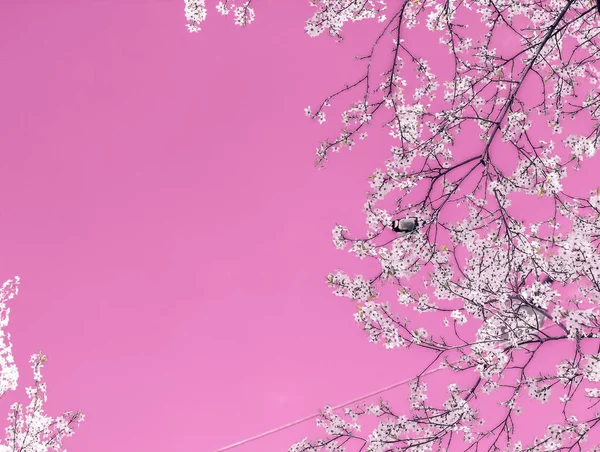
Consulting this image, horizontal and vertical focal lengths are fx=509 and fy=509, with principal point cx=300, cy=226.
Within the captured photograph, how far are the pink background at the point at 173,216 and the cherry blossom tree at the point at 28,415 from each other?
0.11 m

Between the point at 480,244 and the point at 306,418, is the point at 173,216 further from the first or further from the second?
the point at 480,244

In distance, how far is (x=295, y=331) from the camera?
500cm

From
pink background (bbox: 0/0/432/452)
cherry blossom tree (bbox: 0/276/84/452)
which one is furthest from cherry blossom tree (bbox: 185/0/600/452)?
cherry blossom tree (bbox: 0/276/84/452)

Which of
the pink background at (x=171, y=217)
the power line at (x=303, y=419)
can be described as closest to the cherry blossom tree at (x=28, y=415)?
the pink background at (x=171, y=217)

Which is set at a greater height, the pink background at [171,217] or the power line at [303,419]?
the pink background at [171,217]

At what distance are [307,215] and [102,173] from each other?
1889 millimetres

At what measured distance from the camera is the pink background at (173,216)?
14.6ft

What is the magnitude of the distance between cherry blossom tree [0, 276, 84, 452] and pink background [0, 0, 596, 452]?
0.11 meters

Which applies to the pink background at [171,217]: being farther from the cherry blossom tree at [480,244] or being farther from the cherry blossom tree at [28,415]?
the cherry blossom tree at [480,244]

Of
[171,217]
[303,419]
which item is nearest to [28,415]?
[171,217]

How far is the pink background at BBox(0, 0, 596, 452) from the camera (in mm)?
4438

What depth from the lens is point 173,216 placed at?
4.66 metres

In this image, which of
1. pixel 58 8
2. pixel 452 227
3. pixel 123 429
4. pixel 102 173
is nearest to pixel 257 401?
pixel 123 429

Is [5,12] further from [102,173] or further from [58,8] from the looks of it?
[102,173]
